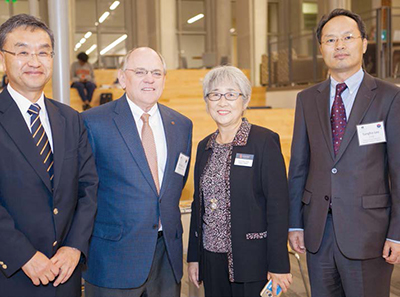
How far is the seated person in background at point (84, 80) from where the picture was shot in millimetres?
9414

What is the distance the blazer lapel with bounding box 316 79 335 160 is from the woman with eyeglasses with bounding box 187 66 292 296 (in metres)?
0.25

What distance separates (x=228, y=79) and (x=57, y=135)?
2.97ft

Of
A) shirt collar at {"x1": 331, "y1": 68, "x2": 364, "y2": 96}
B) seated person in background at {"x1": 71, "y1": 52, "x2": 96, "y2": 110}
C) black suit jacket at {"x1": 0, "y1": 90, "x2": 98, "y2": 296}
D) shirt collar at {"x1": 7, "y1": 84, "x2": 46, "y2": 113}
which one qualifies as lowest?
black suit jacket at {"x1": 0, "y1": 90, "x2": 98, "y2": 296}

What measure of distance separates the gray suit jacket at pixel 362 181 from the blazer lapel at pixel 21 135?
1.33 m

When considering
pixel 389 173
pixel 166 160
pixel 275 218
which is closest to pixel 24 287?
pixel 166 160

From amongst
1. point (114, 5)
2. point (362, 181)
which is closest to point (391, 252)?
point (362, 181)

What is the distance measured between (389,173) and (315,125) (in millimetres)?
435

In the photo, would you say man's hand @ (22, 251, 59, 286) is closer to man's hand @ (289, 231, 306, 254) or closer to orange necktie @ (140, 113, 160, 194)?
orange necktie @ (140, 113, 160, 194)

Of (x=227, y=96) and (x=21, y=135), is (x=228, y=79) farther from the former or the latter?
(x=21, y=135)

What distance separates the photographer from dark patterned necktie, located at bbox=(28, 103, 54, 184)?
6.42 ft

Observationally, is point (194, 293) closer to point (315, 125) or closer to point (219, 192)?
point (219, 192)

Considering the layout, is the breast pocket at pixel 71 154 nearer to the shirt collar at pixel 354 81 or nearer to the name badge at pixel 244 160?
the name badge at pixel 244 160

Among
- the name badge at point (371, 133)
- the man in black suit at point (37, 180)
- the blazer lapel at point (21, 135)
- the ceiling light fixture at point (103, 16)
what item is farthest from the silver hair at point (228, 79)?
the ceiling light fixture at point (103, 16)

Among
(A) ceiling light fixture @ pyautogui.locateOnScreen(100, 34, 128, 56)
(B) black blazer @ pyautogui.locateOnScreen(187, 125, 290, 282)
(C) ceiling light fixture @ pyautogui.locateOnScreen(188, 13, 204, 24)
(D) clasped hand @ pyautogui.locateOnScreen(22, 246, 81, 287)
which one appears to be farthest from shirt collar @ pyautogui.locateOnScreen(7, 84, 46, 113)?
(C) ceiling light fixture @ pyautogui.locateOnScreen(188, 13, 204, 24)
